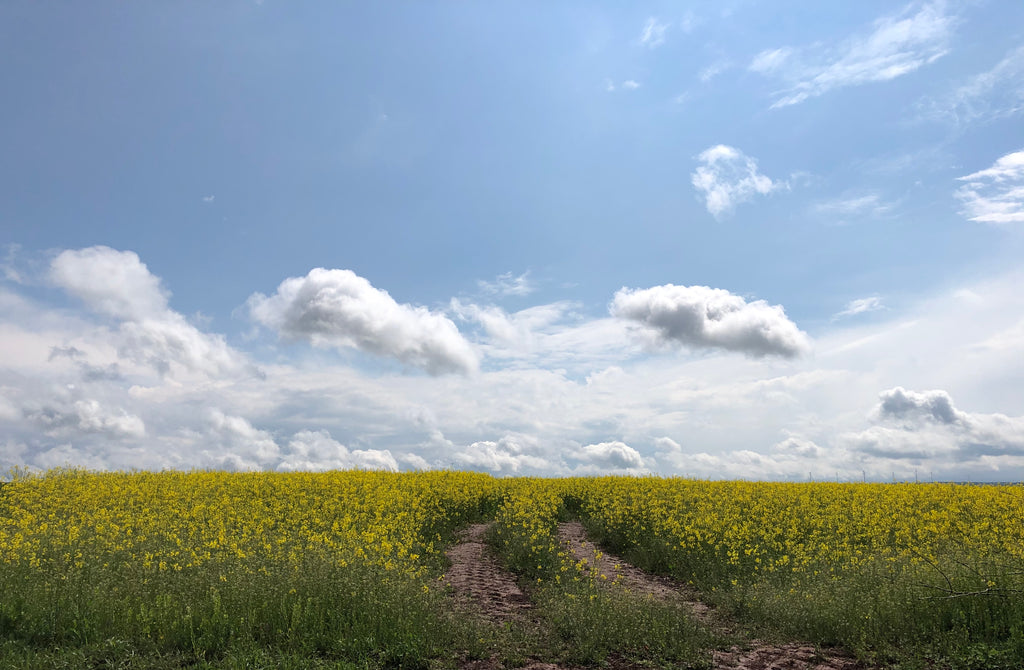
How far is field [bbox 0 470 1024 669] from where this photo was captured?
9.56 metres

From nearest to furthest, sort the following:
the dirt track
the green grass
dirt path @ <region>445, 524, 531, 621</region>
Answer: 1. the green grass
2. the dirt track
3. dirt path @ <region>445, 524, 531, 621</region>

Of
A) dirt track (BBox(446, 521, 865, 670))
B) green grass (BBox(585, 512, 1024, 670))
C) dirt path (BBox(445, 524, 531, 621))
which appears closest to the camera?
green grass (BBox(585, 512, 1024, 670))

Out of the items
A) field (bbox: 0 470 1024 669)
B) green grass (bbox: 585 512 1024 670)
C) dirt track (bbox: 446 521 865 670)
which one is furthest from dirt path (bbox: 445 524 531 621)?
green grass (bbox: 585 512 1024 670)

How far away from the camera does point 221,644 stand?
935 cm

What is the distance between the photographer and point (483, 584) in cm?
1460

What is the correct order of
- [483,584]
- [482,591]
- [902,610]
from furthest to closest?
[483,584], [482,591], [902,610]

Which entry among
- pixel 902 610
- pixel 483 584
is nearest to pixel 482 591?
pixel 483 584

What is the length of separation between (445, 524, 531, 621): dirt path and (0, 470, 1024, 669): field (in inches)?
4.5

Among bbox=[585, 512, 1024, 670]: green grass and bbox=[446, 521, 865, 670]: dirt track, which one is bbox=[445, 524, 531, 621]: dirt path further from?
bbox=[585, 512, 1024, 670]: green grass

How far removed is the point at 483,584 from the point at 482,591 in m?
0.76

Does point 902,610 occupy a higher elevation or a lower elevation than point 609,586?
higher

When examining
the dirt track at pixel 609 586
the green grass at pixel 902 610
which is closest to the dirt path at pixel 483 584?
the dirt track at pixel 609 586

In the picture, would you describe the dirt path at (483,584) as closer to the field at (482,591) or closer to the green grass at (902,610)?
the field at (482,591)

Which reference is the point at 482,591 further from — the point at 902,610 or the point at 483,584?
the point at 902,610
